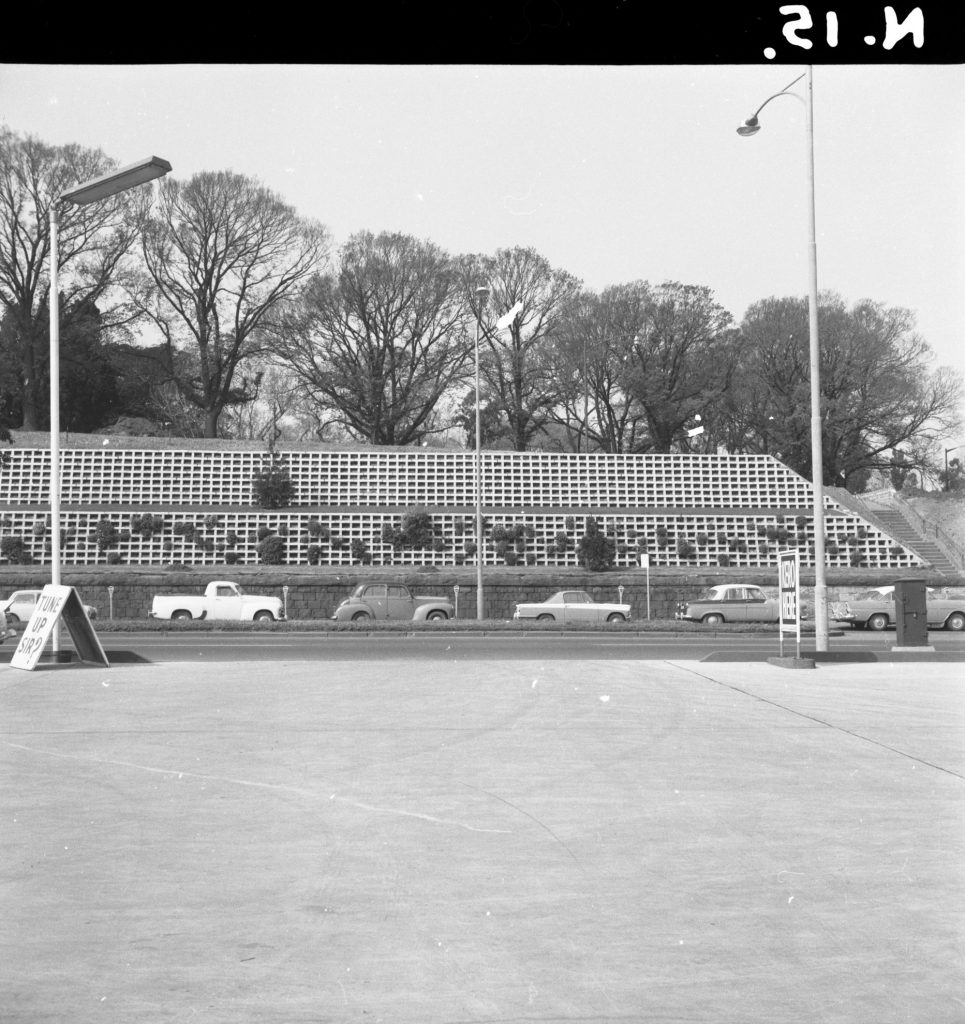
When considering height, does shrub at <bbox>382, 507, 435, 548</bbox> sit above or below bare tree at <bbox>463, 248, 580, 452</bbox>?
below

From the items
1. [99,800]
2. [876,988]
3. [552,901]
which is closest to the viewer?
[876,988]

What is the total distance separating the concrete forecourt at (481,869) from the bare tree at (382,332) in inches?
1857

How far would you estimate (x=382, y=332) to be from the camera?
5797 cm

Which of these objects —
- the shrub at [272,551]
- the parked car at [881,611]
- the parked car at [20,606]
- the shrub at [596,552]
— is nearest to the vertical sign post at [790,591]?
the parked car at [881,611]

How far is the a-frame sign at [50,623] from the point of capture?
15.2 m

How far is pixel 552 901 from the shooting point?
4.90 meters

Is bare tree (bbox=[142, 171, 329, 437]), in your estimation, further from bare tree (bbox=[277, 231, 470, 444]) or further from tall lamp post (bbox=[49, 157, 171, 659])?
tall lamp post (bbox=[49, 157, 171, 659])

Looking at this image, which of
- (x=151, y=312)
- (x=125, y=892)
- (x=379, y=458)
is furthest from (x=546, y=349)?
(x=125, y=892)

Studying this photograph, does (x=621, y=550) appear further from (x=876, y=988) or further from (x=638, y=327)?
(x=876, y=988)

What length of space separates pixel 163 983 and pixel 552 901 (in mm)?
1651

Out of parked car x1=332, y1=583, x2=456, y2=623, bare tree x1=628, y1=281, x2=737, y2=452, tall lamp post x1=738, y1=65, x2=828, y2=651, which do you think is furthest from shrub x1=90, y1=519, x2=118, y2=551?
tall lamp post x1=738, y1=65, x2=828, y2=651

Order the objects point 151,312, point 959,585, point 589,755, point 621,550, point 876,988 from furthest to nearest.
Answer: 1. point 151,312
2. point 621,550
3. point 959,585
4. point 589,755
5. point 876,988

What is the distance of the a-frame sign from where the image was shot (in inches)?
598

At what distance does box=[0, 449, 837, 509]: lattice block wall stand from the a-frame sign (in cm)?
3355
